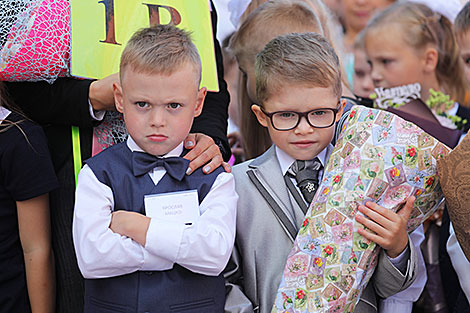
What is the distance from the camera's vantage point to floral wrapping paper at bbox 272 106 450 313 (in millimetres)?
2031

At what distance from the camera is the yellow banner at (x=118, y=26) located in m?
2.27

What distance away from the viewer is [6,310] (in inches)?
87.9

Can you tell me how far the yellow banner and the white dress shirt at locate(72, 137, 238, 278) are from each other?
453 mm

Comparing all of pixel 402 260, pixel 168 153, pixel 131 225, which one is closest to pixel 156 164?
pixel 168 153

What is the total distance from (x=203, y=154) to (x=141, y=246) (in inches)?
15.6

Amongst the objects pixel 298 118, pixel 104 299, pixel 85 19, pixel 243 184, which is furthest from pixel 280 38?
pixel 104 299

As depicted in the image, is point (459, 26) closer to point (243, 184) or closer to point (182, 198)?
point (243, 184)

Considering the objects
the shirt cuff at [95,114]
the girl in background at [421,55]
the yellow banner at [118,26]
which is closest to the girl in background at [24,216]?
the shirt cuff at [95,114]

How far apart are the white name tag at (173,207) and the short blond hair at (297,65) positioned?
0.48 metres

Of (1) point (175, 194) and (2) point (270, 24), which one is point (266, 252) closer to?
(1) point (175, 194)

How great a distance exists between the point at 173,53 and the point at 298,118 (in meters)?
0.48

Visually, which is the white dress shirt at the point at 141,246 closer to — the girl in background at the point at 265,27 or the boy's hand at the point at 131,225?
the boy's hand at the point at 131,225

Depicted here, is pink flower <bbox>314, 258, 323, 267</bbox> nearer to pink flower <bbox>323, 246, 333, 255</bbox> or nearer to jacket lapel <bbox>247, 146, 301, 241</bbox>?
pink flower <bbox>323, 246, 333, 255</bbox>

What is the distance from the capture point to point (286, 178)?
2.28 meters
